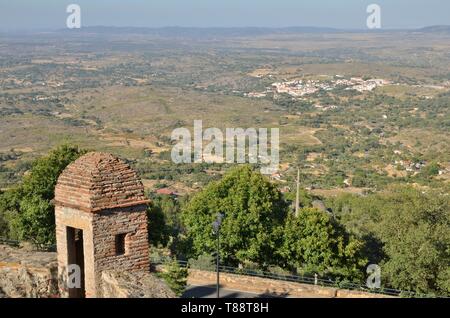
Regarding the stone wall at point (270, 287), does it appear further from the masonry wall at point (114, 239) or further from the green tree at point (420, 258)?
the masonry wall at point (114, 239)

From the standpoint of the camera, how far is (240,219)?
2431 centimetres

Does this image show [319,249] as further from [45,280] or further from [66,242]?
[45,280]

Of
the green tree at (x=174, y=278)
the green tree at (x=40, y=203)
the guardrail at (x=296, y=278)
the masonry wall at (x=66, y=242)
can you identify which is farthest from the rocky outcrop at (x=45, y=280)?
the green tree at (x=40, y=203)

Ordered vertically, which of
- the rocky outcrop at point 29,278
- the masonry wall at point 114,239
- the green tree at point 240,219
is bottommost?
the green tree at point 240,219

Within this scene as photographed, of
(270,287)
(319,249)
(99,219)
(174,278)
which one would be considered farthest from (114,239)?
(319,249)

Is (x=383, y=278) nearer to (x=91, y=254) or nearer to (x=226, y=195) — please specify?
→ (x=226, y=195)

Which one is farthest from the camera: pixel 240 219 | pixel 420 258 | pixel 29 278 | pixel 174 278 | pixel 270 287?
pixel 240 219

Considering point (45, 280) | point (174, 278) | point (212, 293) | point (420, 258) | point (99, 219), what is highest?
point (99, 219)

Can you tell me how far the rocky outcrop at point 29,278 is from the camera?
10.4 meters

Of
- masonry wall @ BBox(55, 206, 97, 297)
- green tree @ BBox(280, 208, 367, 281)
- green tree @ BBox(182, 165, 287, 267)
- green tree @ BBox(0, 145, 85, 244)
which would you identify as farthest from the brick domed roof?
green tree @ BBox(280, 208, 367, 281)

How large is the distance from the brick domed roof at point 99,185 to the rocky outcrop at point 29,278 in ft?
3.82

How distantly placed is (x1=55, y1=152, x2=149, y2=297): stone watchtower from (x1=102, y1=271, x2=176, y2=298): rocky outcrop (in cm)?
23

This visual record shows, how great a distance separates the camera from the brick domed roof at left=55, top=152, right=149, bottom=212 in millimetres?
10266

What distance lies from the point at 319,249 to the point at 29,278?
1496 centimetres
